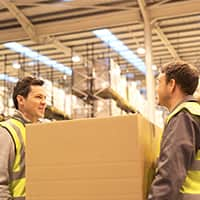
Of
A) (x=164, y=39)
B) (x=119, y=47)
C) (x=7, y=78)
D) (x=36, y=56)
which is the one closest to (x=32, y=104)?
(x=164, y=39)

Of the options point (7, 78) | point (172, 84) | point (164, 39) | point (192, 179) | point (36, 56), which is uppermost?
point (164, 39)

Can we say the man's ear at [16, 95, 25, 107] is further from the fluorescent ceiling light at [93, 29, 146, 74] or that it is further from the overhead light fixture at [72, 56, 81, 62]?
the overhead light fixture at [72, 56, 81, 62]

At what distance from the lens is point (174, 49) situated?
985cm

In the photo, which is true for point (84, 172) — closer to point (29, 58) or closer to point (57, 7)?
point (57, 7)

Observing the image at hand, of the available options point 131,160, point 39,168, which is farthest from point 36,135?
point 131,160

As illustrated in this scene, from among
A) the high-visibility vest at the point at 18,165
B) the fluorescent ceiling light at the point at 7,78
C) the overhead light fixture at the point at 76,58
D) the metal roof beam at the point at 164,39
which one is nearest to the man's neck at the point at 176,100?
the high-visibility vest at the point at 18,165

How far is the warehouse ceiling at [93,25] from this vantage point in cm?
700

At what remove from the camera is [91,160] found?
2.01m

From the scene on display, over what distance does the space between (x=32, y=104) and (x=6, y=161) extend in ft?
1.59

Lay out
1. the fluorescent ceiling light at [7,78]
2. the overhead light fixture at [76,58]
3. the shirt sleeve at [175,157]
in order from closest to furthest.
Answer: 1. the shirt sleeve at [175,157]
2. the overhead light fixture at [76,58]
3. the fluorescent ceiling light at [7,78]

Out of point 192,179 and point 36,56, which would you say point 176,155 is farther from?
point 36,56

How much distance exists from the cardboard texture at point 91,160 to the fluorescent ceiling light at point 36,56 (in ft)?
24.3

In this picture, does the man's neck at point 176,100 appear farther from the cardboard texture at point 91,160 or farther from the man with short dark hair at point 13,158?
the man with short dark hair at point 13,158

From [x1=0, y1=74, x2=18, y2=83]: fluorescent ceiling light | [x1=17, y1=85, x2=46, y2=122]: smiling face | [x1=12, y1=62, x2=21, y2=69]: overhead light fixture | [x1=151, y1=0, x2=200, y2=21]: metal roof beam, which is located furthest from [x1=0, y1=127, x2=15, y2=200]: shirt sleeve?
[x1=0, y1=74, x2=18, y2=83]: fluorescent ceiling light
